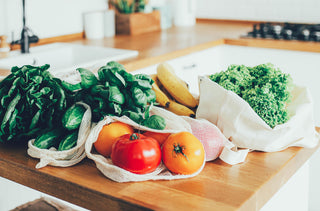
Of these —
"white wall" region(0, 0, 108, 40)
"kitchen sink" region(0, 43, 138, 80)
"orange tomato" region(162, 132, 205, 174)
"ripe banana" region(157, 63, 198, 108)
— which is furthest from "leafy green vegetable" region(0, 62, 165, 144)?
"white wall" region(0, 0, 108, 40)

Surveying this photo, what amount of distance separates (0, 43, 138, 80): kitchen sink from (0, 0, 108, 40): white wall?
15 cm

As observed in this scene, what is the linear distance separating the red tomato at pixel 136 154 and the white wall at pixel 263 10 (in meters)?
2.72

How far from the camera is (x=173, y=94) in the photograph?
4.22 ft

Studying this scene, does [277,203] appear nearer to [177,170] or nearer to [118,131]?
[177,170]

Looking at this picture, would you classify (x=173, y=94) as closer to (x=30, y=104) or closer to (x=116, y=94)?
(x=116, y=94)

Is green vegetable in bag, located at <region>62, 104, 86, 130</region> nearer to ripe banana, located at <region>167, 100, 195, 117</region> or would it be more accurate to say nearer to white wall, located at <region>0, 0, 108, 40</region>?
ripe banana, located at <region>167, 100, 195, 117</region>

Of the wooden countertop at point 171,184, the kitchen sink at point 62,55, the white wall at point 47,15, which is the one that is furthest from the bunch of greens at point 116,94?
the white wall at point 47,15

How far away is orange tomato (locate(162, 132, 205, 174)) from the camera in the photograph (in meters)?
0.89

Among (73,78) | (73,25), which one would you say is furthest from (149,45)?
(73,78)

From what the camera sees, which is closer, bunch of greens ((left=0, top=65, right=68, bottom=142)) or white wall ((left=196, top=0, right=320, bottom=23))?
bunch of greens ((left=0, top=65, right=68, bottom=142))

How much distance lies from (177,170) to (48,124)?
0.36m

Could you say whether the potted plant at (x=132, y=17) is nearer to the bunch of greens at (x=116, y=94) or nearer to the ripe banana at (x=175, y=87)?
the ripe banana at (x=175, y=87)

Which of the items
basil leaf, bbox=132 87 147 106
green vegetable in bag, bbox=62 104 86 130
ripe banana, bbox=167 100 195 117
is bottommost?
ripe banana, bbox=167 100 195 117

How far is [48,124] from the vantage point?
1.03m
